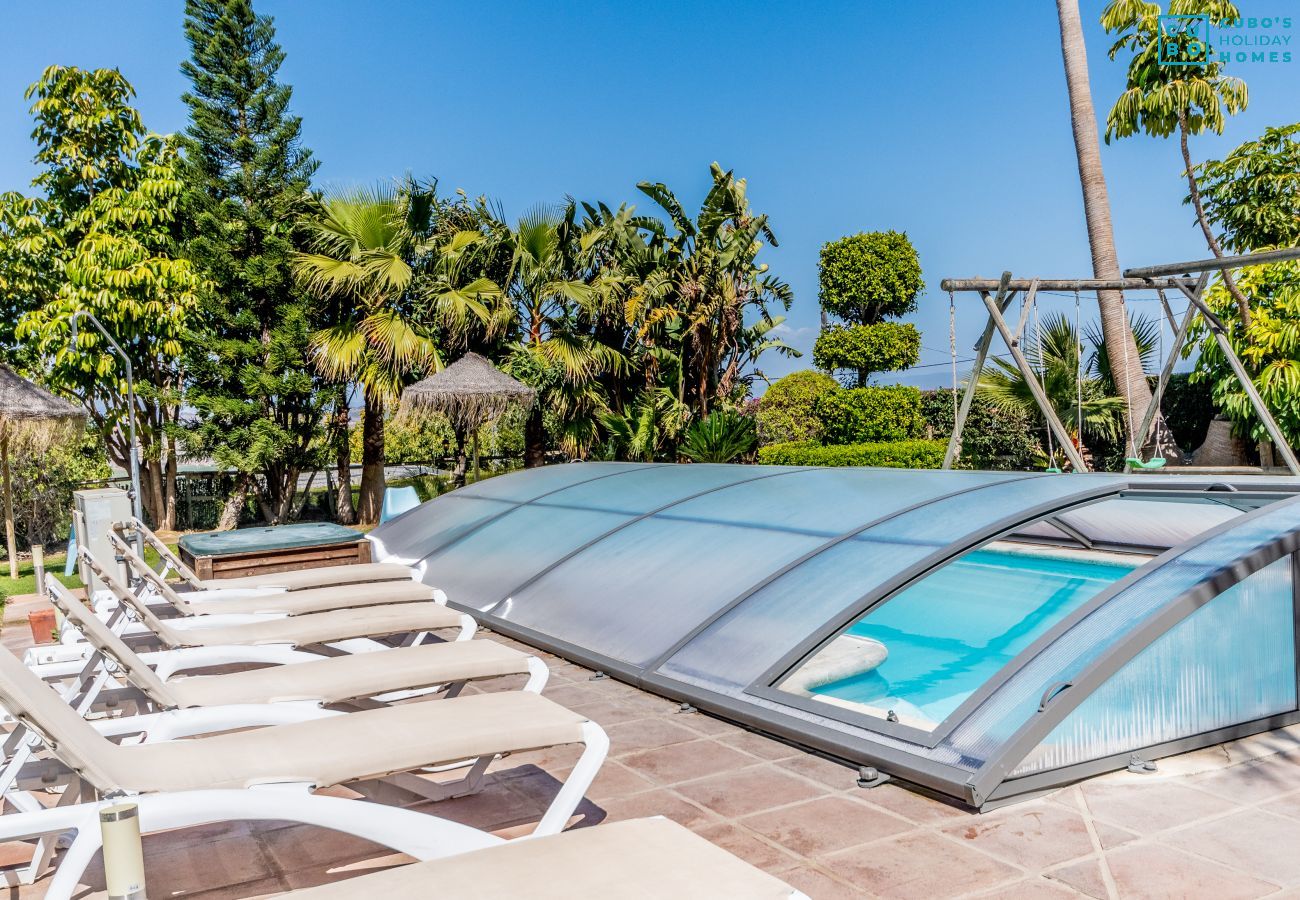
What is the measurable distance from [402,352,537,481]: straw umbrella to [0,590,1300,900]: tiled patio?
34.1 feet

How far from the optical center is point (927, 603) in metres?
6.54

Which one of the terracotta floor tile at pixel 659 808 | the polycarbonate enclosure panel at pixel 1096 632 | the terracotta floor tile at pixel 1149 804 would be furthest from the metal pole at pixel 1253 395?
the terracotta floor tile at pixel 659 808

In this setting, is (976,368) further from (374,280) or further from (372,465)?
(372,465)

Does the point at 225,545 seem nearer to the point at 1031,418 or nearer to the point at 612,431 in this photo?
the point at 612,431

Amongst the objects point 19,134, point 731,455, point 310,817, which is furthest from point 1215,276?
point 19,134

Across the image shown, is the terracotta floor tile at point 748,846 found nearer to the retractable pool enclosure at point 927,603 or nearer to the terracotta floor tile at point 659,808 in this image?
the terracotta floor tile at point 659,808

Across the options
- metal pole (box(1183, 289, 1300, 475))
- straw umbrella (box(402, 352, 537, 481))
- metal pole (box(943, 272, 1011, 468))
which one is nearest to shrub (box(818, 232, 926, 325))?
straw umbrella (box(402, 352, 537, 481))

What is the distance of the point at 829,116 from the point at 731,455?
1499 cm

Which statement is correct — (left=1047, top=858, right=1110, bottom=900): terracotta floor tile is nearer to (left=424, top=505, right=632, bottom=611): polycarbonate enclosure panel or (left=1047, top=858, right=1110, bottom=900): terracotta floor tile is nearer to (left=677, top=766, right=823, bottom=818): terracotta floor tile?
(left=677, top=766, right=823, bottom=818): terracotta floor tile

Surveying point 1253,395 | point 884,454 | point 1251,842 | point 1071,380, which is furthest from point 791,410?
point 1251,842

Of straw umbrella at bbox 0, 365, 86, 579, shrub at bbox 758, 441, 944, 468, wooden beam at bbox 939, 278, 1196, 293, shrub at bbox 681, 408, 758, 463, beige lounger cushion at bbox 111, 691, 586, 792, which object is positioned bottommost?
beige lounger cushion at bbox 111, 691, 586, 792

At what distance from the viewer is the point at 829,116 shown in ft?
86.8

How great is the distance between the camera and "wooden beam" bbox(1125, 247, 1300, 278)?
7.88 meters

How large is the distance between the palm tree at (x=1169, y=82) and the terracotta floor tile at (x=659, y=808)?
12.3 m
